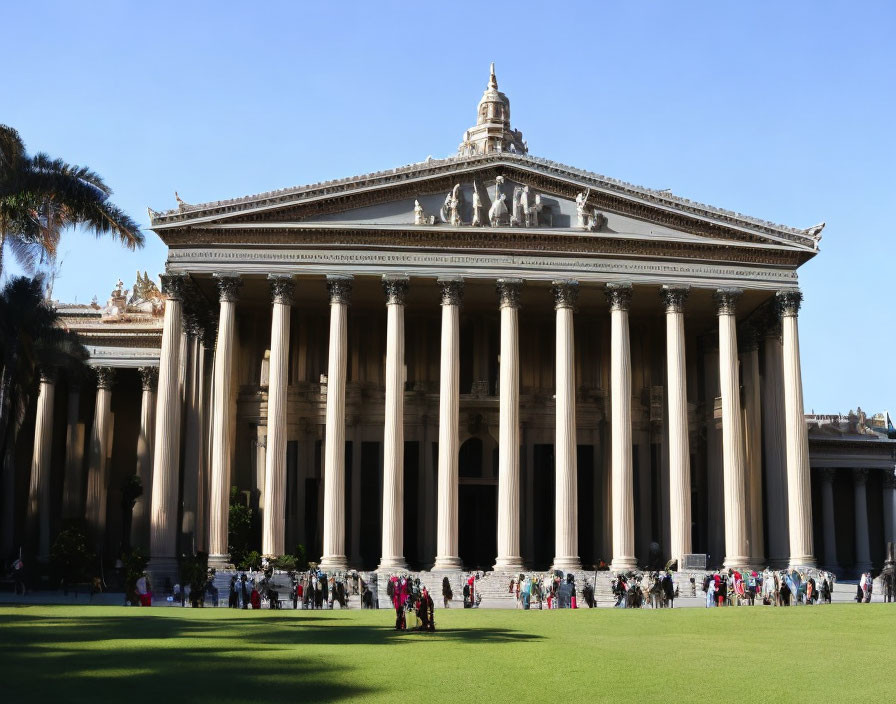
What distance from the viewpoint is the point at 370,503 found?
5375 centimetres

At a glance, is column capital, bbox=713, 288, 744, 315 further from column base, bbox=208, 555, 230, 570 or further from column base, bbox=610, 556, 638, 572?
column base, bbox=208, 555, 230, 570

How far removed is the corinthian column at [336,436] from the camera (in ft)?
155

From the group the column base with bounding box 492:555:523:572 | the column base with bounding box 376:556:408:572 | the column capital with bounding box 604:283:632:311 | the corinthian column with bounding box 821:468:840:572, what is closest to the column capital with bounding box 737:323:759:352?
the column capital with bounding box 604:283:632:311

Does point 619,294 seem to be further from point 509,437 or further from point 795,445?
point 795,445

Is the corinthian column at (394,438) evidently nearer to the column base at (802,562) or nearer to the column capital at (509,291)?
the column capital at (509,291)

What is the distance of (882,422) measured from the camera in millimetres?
83812

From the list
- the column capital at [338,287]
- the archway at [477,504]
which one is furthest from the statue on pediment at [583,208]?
the archway at [477,504]

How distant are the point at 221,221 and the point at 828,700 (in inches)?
1452

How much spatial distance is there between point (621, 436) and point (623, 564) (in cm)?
521

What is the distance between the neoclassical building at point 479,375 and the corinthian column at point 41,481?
0.17m

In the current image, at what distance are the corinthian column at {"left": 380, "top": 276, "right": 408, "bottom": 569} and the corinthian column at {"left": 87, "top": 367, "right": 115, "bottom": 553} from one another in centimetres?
1830

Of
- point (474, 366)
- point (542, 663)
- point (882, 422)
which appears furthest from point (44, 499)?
point (882, 422)

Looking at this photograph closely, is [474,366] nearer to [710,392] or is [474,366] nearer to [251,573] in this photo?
[710,392]

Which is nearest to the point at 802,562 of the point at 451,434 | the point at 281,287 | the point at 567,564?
the point at 567,564
